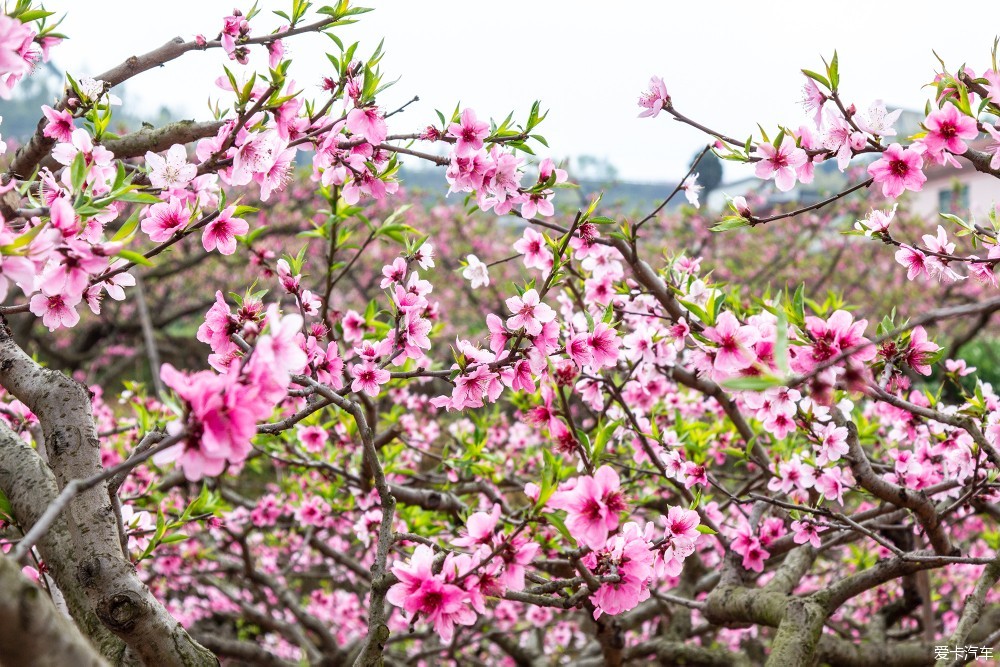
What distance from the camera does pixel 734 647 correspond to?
17.0 feet

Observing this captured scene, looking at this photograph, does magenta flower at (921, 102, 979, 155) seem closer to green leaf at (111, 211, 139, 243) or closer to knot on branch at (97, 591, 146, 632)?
green leaf at (111, 211, 139, 243)

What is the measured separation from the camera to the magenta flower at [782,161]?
2.00m

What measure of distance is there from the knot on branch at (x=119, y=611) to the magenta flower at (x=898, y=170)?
2069 mm

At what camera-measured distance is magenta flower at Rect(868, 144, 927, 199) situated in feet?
6.22

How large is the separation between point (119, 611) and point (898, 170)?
2.17m

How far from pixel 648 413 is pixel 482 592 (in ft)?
6.61

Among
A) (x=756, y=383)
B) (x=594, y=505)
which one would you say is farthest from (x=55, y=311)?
(x=756, y=383)

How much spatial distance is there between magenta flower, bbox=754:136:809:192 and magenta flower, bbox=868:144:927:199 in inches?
7.4

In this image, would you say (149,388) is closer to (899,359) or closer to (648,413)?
(648,413)

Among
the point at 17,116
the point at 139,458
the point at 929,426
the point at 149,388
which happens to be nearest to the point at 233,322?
the point at 139,458

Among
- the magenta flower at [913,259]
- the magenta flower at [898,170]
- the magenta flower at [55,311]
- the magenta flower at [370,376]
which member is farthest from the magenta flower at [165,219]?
the magenta flower at [913,259]

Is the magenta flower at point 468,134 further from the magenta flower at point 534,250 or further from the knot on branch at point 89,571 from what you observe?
the knot on branch at point 89,571

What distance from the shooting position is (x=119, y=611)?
4.98 ft

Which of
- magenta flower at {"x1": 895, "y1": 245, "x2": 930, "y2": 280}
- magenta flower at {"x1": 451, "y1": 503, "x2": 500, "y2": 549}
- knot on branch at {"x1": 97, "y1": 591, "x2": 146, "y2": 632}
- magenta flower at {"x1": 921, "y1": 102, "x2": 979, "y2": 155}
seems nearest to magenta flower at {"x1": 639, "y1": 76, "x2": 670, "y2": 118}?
magenta flower at {"x1": 921, "y1": 102, "x2": 979, "y2": 155}
